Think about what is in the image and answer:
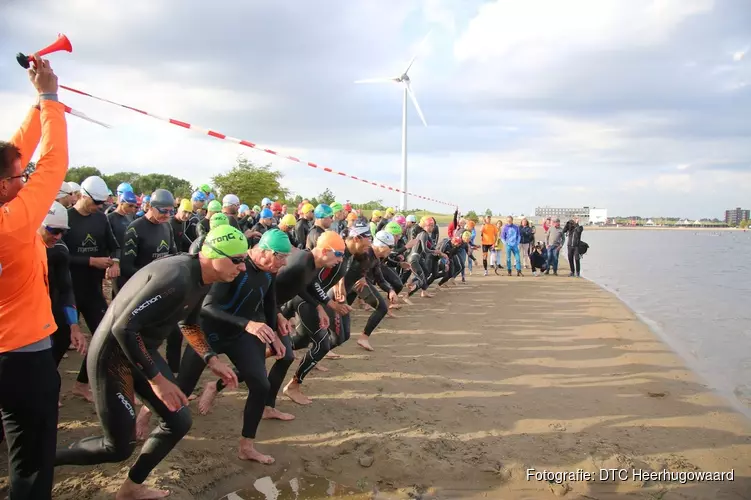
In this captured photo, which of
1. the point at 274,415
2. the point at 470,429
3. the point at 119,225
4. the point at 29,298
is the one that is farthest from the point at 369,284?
the point at 29,298

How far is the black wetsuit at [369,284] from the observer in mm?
6898

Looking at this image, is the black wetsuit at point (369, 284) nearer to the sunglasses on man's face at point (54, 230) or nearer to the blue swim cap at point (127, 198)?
the blue swim cap at point (127, 198)

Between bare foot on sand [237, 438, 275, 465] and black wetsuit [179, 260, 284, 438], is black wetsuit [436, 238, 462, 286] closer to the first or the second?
black wetsuit [179, 260, 284, 438]

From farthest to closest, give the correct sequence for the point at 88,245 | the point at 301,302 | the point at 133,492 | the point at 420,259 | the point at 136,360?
1. the point at 420,259
2. the point at 301,302
3. the point at 88,245
4. the point at 133,492
5. the point at 136,360

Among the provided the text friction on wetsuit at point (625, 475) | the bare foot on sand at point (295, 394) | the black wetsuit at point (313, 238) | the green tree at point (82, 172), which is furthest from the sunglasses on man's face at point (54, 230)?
the green tree at point (82, 172)

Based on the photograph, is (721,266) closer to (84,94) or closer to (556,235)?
(556,235)

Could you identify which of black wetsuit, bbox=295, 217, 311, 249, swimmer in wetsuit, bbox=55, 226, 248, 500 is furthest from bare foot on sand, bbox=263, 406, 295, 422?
black wetsuit, bbox=295, 217, 311, 249

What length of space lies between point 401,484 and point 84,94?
177 inches

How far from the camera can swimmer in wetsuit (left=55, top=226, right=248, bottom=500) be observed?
9.50 feet

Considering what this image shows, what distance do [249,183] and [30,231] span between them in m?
45.5

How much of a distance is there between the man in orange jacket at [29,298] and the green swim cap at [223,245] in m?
0.93

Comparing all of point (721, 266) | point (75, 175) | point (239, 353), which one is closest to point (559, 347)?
point (239, 353)

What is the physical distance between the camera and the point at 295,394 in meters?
5.31

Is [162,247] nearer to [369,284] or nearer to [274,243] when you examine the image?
→ [274,243]
